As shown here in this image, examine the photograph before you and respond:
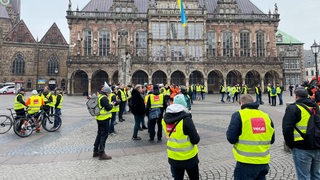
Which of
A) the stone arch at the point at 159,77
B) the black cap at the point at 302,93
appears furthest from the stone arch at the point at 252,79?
the black cap at the point at 302,93

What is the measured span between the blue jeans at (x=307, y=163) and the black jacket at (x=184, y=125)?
1623mm

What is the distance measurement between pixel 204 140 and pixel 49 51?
52.5m

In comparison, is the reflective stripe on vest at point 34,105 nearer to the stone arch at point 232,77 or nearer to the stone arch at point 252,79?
the stone arch at point 232,77

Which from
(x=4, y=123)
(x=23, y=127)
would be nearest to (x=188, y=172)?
(x=23, y=127)

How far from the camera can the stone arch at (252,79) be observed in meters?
38.5

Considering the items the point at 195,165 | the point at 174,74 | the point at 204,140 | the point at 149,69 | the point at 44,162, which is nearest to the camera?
the point at 195,165

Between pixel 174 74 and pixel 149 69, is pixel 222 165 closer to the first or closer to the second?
pixel 149 69

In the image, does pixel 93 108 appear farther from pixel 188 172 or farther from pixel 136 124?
pixel 188 172

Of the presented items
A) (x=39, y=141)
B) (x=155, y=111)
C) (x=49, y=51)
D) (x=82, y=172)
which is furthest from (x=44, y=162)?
(x=49, y=51)

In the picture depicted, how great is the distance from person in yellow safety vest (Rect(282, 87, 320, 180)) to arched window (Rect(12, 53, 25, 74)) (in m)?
55.7

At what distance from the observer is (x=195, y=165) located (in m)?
3.17

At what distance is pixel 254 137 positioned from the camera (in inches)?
114

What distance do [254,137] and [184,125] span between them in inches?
36.2

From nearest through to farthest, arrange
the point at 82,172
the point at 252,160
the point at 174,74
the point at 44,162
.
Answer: the point at 252,160 → the point at 82,172 → the point at 44,162 → the point at 174,74
